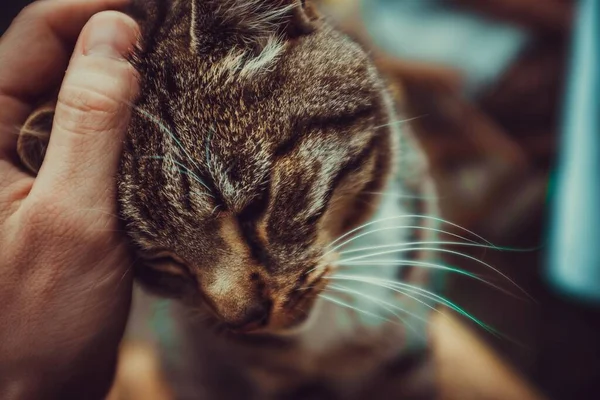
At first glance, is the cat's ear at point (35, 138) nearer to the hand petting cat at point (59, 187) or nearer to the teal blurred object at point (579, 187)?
the hand petting cat at point (59, 187)

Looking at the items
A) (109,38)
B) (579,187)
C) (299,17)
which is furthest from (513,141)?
(109,38)

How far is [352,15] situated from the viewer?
601mm

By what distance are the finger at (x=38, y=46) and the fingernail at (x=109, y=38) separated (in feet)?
0.04

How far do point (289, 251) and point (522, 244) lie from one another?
1.57ft

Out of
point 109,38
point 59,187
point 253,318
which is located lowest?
point 253,318

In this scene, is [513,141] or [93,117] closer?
[93,117]

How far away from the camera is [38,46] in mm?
406

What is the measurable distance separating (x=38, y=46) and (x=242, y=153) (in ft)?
0.61

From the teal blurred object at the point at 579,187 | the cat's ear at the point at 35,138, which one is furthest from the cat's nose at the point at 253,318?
the teal blurred object at the point at 579,187

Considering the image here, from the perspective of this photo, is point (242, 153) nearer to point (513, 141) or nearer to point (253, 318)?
point (253, 318)

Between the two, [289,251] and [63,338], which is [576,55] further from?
[63,338]

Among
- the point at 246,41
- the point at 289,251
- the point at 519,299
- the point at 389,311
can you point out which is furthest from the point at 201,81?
the point at 519,299

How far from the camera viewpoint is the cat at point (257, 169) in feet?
1.37

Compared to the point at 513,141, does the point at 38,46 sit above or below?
above
